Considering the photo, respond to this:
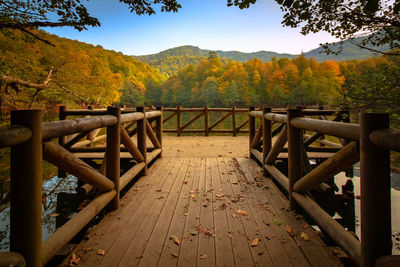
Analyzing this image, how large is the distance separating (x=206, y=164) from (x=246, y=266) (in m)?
3.56

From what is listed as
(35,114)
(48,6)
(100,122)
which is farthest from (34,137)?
(48,6)

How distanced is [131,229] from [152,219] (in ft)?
0.95

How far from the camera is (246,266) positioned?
5.87ft

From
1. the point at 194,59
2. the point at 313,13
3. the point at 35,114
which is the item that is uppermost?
the point at 194,59

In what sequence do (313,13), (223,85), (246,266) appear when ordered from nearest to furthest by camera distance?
(246,266), (313,13), (223,85)

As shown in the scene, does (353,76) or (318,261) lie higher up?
(353,76)

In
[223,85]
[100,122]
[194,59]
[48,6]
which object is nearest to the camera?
[100,122]

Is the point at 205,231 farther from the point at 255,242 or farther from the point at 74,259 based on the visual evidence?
the point at 74,259

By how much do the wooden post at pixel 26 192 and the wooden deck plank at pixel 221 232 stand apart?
130 cm

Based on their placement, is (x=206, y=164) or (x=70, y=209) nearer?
(x=70, y=209)

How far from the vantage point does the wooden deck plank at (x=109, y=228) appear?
6.34 feet

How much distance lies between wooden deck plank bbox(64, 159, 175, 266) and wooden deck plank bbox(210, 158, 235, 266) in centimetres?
98

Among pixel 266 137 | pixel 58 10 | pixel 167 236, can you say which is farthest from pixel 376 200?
pixel 58 10

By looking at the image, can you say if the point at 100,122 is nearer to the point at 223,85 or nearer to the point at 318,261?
the point at 318,261
